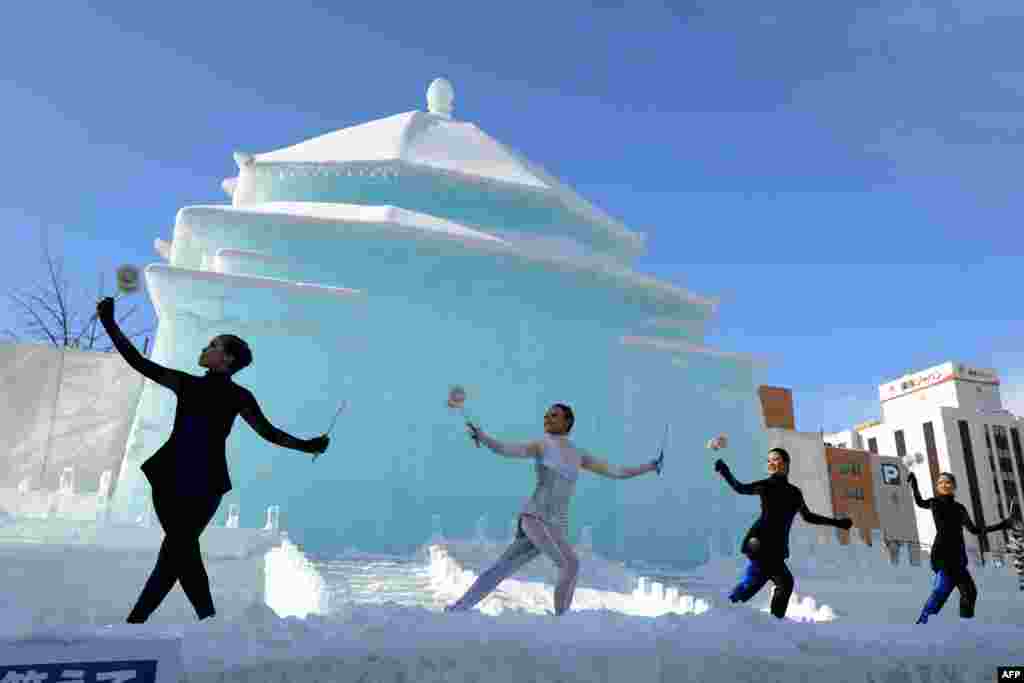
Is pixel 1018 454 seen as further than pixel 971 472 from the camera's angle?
Yes

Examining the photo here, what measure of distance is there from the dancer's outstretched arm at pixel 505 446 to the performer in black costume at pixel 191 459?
107 centimetres

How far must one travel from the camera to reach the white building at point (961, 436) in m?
44.5

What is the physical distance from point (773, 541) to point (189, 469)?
3943 millimetres

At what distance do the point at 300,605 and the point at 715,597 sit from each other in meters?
5.14

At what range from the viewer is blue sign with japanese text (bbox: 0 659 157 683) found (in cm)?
244

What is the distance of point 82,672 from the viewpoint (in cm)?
246

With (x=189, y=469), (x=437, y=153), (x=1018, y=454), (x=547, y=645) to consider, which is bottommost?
(x=547, y=645)

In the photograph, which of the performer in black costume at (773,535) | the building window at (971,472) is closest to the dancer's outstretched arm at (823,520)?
the performer in black costume at (773,535)

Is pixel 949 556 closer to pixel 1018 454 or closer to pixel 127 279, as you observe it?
pixel 127 279

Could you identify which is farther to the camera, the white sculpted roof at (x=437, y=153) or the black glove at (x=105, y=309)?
the white sculpted roof at (x=437, y=153)

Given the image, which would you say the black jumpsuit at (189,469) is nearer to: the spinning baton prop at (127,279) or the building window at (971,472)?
the spinning baton prop at (127,279)

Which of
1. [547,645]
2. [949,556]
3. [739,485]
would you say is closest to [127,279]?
[547,645]

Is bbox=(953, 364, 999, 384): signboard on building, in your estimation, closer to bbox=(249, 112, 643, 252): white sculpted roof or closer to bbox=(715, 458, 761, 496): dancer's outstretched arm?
bbox=(249, 112, 643, 252): white sculpted roof

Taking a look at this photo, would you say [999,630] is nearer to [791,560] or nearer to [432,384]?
[791,560]
